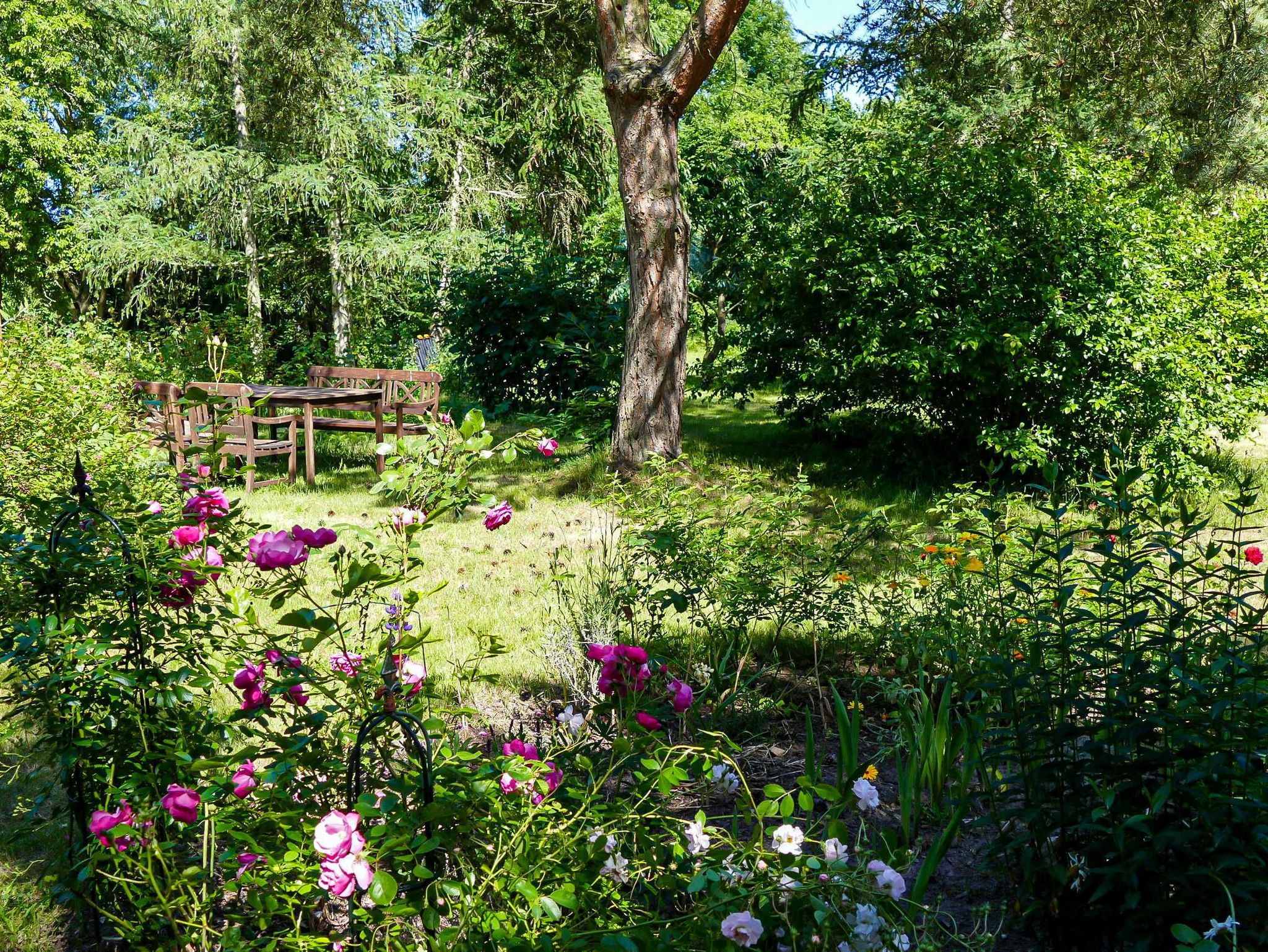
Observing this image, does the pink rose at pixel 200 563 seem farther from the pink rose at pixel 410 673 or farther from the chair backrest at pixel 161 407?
the chair backrest at pixel 161 407

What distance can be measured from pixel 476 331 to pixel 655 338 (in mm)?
4107

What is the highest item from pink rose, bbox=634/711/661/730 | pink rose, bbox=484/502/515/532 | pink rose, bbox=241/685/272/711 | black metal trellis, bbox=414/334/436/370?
pink rose, bbox=484/502/515/532

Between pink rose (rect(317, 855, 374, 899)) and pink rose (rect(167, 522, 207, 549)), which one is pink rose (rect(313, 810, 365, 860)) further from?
pink rose (rect(167, 522, 207, 549))

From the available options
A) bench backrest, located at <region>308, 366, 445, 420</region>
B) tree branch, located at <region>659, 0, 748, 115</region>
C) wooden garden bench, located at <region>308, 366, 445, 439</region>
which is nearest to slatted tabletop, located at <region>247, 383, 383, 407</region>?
wooden garden bench, located at <region>308, 366, 445, 439</region>

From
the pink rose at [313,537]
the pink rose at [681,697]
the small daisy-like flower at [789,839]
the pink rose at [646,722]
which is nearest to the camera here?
the small daisy-like flower at [789,839]

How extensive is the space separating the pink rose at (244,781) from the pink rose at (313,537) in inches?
17.7

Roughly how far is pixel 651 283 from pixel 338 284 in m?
12.6

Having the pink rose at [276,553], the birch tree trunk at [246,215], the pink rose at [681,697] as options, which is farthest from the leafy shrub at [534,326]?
the pink rose at [276,553]

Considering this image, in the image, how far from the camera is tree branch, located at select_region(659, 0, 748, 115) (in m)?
7.36

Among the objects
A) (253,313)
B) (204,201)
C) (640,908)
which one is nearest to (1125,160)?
(640,908)

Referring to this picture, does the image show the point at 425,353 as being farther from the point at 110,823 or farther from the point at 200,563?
the point at 110,823

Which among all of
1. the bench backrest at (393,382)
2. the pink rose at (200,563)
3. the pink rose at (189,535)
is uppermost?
the pink rose at (189,535)

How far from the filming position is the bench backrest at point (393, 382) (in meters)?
9.73

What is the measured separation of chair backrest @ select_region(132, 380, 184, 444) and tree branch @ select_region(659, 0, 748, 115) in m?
4.57
